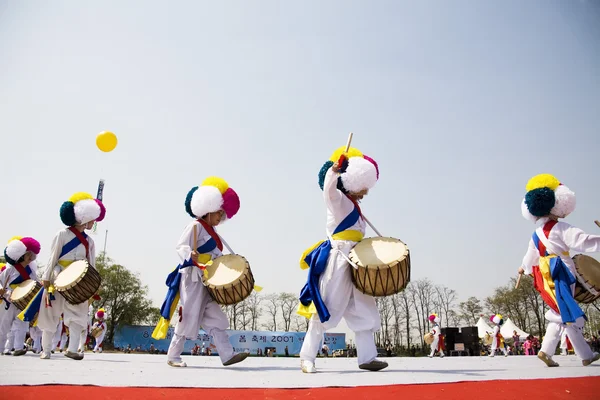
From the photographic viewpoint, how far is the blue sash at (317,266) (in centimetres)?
495

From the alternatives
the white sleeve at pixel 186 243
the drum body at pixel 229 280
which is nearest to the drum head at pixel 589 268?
the drum body at pixel 229 280

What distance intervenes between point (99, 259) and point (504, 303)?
36821 mm

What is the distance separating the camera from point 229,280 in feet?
17.6

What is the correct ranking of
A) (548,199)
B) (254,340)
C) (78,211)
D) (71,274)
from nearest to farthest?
(548,199), (71,274), (78,211), (254,340)

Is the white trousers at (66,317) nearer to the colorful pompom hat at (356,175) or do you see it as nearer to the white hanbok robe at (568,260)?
the colorful pompom hat at (356,175)

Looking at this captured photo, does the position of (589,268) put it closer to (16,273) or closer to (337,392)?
(337,392)

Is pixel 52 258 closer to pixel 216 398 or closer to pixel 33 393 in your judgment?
pixel 33 393

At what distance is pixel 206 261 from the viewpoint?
599 centimetres

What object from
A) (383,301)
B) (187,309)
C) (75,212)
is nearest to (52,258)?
(75,212)

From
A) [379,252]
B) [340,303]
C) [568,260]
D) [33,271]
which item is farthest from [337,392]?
[33,271]

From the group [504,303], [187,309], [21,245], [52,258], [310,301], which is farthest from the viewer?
[504,303]

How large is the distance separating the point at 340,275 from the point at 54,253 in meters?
4.52

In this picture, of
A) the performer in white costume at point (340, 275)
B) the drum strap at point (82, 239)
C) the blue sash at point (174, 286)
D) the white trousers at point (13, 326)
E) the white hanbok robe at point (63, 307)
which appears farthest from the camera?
the white trousers at point (13, 326)

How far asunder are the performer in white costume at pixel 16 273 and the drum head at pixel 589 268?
30.9 feet
